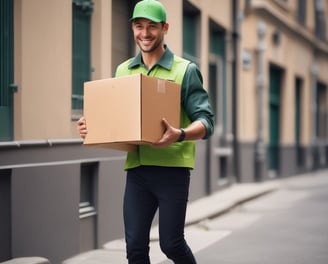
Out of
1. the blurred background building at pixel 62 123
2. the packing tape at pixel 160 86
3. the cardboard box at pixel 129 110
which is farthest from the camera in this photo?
the blurred background building at pixel 62 123

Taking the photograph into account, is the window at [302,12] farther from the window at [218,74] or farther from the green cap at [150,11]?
the green cap at [150,11]

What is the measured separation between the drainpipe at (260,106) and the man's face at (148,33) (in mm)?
13606

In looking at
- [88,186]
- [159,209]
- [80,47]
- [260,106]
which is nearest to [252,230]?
[88,186]

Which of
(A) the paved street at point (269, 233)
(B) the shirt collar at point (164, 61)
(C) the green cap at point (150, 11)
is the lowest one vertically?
(A) the paved street at point (269, 233)

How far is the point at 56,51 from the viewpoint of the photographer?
23.8 ft

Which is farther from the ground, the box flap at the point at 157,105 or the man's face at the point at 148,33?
the man's face at the point at 148,33

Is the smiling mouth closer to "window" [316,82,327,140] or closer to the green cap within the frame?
the green cap

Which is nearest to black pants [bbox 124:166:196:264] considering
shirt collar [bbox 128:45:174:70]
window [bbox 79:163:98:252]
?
shirt collar [bbox 128:45:174:70]

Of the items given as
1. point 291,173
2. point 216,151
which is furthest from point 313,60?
point 216,151

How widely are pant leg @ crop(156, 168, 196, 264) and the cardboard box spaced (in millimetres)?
301

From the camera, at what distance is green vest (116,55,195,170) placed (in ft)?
14.1

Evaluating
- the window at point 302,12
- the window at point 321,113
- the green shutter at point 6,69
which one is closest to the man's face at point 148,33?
the green shutter at point 6,69

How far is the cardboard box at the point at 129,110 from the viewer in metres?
4.07

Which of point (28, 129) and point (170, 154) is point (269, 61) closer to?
point (28, 129)
